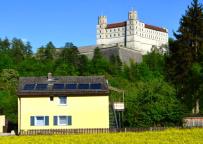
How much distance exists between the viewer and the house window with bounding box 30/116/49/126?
59.7 metres

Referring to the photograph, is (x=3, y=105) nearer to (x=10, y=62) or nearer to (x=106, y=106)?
(x=106, y=106)

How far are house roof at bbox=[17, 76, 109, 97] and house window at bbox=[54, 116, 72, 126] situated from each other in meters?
2.37

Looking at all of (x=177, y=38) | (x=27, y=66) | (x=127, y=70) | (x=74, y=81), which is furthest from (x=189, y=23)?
(x=27, y=66)

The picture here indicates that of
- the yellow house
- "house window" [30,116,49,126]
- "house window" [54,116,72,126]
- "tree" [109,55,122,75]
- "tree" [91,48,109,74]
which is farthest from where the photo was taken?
"tree" [109,55,122,75]

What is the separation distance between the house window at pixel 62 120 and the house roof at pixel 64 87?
2.37 meters

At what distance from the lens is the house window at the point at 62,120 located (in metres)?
60.0

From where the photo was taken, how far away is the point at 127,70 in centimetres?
16250

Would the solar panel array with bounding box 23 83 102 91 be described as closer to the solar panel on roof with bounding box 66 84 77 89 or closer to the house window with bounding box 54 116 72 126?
the solar panel on roof with bounding box 66 84 77 89

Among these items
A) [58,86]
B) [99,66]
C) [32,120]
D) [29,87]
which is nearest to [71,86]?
[58,86]

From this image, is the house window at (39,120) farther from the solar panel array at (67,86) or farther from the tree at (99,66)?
the tree at (99,66)

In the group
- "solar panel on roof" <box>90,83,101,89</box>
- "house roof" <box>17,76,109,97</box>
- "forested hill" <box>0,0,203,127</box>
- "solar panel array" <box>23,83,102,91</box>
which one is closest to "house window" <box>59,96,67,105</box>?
"house roof" <box>17,76,109,97</box>

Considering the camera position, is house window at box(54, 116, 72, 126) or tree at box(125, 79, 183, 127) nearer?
tree at box(125, 79, 183, 127)

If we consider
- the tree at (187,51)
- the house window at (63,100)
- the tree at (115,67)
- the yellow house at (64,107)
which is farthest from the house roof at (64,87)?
the tree at (115,67)

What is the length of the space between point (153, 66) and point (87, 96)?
11434 cm
